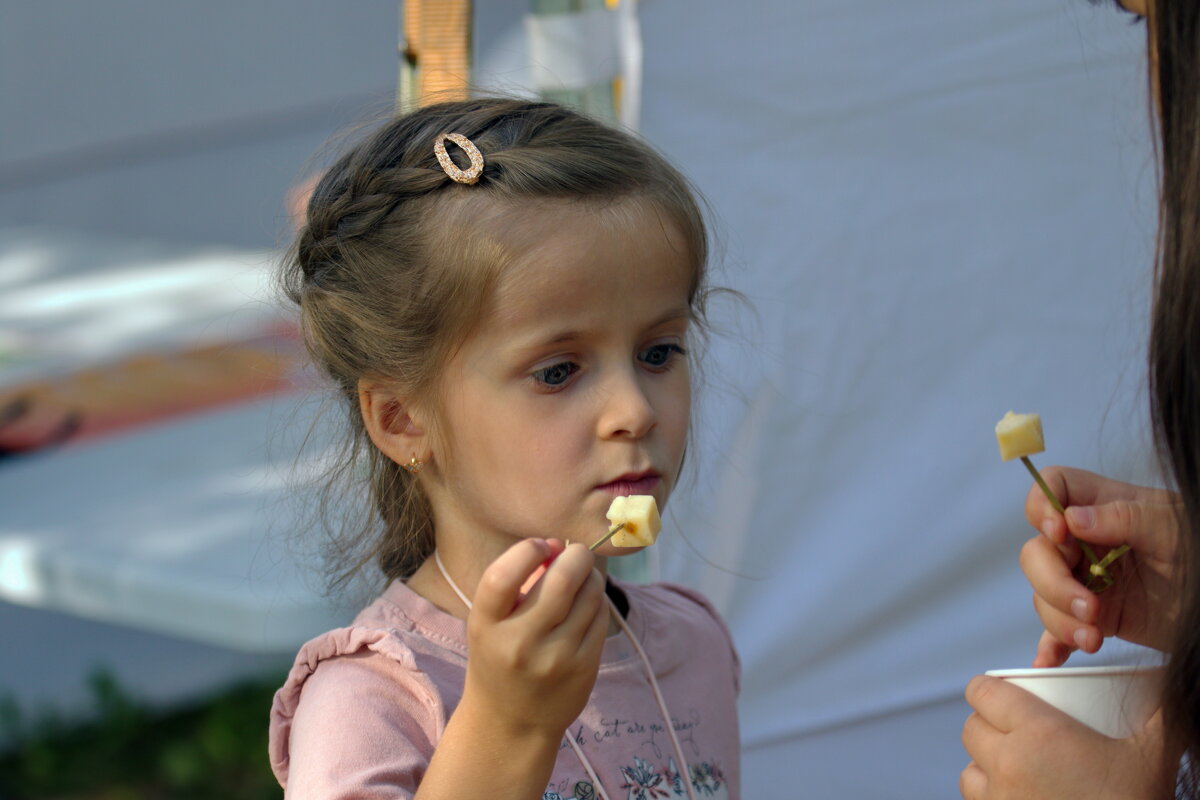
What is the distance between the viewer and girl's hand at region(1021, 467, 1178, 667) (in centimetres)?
110

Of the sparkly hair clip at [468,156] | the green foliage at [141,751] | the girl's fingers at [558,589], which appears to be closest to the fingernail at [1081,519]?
the girl's fingers at [558,589]

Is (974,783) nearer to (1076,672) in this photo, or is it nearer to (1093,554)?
(1076,672)

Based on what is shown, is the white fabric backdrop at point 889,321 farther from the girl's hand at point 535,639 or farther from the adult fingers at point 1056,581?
the girl's hand at point 535,639

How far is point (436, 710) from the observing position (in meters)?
1.04

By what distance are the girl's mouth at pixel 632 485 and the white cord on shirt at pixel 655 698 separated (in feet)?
0.32

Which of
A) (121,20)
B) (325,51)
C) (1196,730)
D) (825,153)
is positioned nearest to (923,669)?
(825,153)

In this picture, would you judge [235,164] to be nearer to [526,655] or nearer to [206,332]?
[206,332]

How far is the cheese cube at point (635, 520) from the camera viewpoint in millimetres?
944

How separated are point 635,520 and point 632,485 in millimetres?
105

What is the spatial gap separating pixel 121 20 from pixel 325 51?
1.47 feet

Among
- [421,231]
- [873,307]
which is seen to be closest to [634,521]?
[421,231]

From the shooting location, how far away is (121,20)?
10.0 ft

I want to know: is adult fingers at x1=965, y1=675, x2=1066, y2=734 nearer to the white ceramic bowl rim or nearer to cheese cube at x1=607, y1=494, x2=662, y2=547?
the white ceramic bowl rim

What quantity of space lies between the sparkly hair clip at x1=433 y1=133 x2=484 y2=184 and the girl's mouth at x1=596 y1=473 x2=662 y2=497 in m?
0.27
